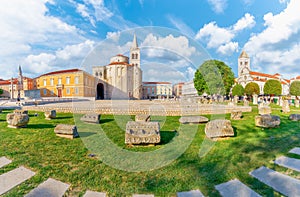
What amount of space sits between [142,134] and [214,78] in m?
30.7

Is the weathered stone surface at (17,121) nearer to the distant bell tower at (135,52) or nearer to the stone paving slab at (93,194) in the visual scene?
the stone paving slab at (93,194)

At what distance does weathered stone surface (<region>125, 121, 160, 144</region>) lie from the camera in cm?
519

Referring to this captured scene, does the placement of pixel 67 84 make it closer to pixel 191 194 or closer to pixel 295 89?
pixel 191 194

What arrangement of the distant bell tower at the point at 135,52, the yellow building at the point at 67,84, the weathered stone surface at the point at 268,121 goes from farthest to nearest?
the yellow building at the point at 67,84 → the distant bell tower at the point at 135,52 → the weathered stone surface at the point at 268,121

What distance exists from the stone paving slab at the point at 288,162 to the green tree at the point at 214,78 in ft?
90.9

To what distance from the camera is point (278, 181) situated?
11.0ft

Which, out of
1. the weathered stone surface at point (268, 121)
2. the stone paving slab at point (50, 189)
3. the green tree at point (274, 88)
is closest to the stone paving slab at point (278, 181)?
the stone paving slab at point (50, 189)

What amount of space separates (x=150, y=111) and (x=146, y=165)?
852cm

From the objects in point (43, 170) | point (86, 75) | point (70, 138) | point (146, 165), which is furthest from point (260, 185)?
point (86, 75)

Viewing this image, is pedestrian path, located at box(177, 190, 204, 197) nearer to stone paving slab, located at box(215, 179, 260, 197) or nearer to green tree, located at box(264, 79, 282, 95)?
stone paving slab, located at box(215, 179, 260, 197)

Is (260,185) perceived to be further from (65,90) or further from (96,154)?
(65,90)

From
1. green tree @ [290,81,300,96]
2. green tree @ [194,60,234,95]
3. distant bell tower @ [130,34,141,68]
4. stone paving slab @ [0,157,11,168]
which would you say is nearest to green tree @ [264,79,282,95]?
green tree @ [290,81,300,96]

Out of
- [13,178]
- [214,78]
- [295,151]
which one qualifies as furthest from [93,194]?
[214,78]

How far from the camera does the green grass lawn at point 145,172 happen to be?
3248mm
